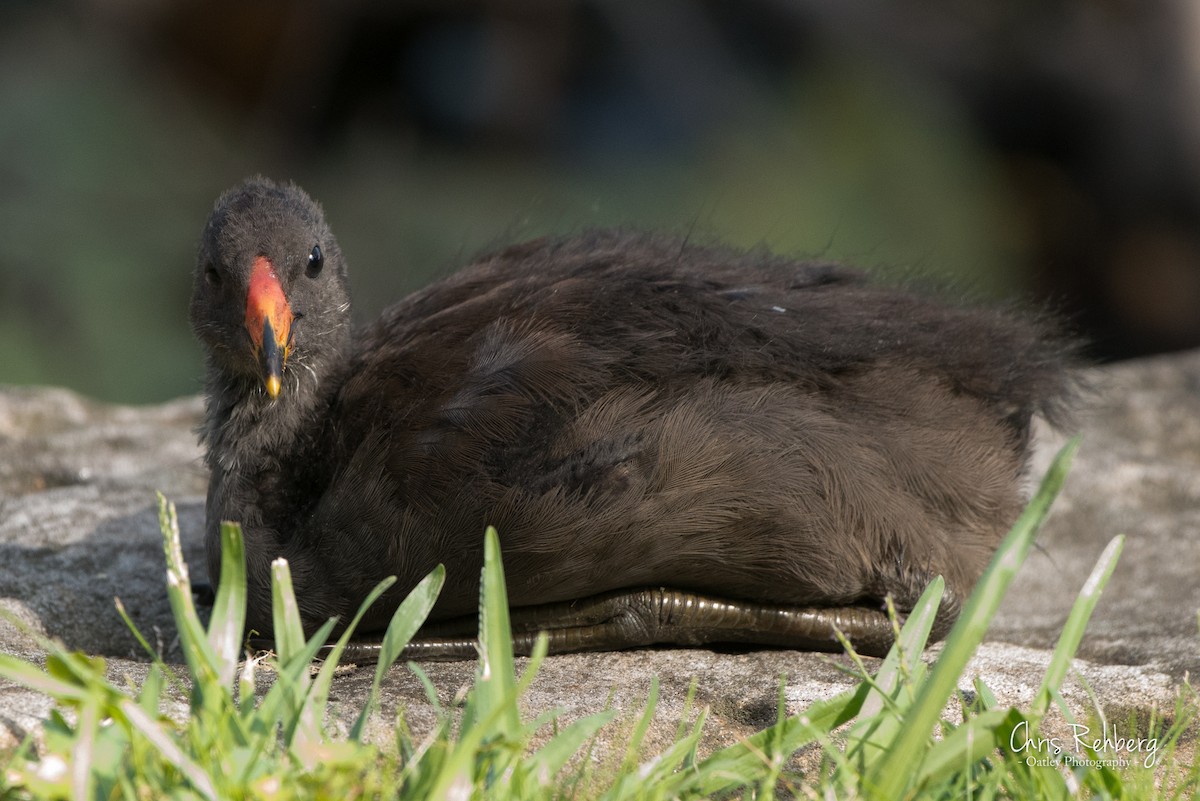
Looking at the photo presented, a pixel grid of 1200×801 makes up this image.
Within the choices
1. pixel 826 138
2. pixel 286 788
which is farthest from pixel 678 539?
pixel 826 138

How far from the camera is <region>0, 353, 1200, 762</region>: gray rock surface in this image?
2.96 meters

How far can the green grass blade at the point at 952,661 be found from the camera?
2.16 m

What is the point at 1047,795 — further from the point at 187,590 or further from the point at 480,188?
the point at 480,188

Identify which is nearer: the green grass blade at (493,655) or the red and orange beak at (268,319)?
the green grass blade at (493,655)

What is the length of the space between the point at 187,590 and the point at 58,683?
1.04 ft

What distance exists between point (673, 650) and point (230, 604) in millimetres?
1339

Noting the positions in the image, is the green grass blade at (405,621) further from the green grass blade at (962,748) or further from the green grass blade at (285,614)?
the green grass blade at (962,748)

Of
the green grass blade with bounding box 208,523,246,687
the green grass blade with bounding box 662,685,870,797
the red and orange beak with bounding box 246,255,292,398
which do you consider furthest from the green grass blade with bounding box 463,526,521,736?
the red and orange beak with bounding box 246,255,292,398

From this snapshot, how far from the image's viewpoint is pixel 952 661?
2205 mm

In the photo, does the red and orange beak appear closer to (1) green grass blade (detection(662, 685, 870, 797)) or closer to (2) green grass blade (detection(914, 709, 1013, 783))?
(1) green grass blade (detection(662, 685, 870, 797))

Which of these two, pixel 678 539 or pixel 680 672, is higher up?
pixel 678 539

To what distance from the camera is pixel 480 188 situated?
890 centimetres

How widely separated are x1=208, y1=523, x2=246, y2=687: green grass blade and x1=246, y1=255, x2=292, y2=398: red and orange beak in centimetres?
95

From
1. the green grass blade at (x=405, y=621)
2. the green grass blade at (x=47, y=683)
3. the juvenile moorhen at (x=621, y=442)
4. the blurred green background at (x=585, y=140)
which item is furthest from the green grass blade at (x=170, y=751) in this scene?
the blurred green background at (x=585, y=140)
